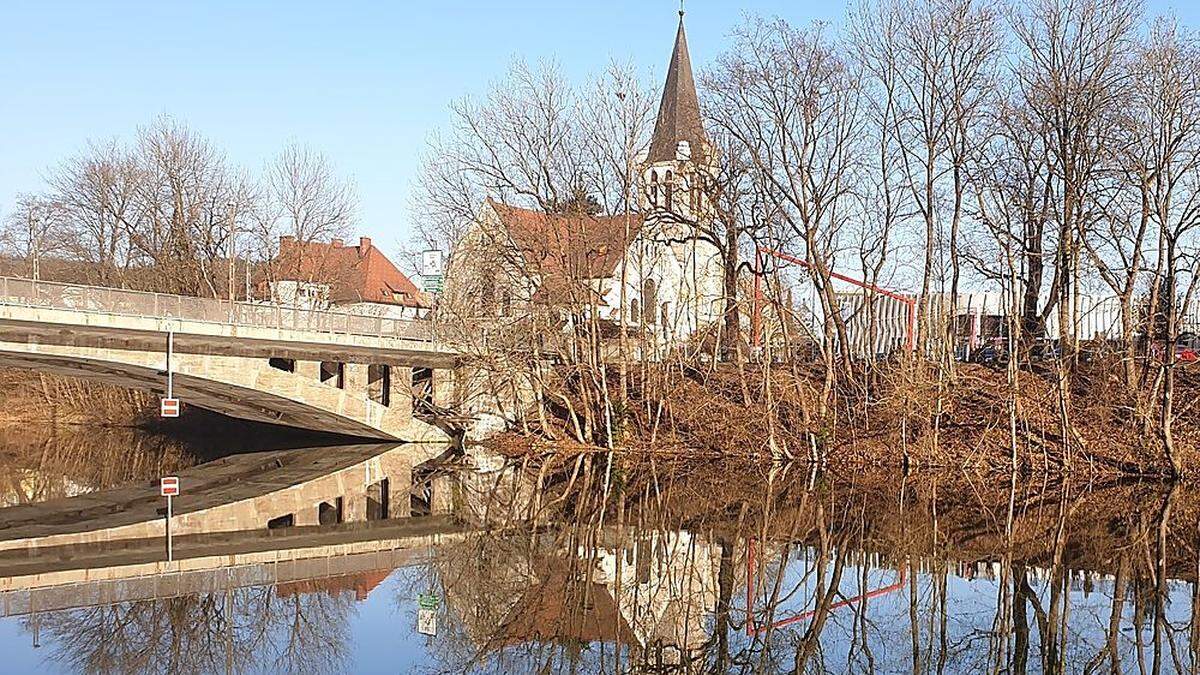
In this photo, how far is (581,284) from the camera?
106 ft

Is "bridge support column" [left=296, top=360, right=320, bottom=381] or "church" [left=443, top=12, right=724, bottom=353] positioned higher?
"church" [left=443, top=12, right=724, bottom=353]

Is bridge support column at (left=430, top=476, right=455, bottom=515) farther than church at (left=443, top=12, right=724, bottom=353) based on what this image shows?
No

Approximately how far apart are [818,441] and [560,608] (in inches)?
712

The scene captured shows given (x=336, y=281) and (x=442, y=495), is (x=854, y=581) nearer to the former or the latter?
(x=442, y=495)

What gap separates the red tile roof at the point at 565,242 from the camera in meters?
32.2

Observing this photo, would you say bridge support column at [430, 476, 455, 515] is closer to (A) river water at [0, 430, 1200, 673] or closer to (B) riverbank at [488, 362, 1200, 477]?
(A) river water at [0, 430, 1200, 673]

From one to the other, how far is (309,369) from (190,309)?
5.44m

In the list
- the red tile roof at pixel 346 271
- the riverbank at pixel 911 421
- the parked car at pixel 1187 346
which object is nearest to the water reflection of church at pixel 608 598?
the riverbank at pixel 911 421

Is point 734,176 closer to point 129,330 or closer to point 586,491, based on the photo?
point 586,491

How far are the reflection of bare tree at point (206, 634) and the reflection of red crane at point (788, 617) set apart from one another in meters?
4.33

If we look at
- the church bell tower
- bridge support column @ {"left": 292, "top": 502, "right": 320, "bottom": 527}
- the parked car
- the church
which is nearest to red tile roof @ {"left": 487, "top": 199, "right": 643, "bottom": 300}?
the church

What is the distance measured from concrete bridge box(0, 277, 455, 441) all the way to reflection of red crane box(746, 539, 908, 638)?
18707 millimetres

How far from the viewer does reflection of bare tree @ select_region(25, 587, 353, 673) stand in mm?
10926

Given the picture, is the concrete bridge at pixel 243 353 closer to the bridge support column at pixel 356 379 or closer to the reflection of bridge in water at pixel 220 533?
the bridge support column at pixel 356 379
